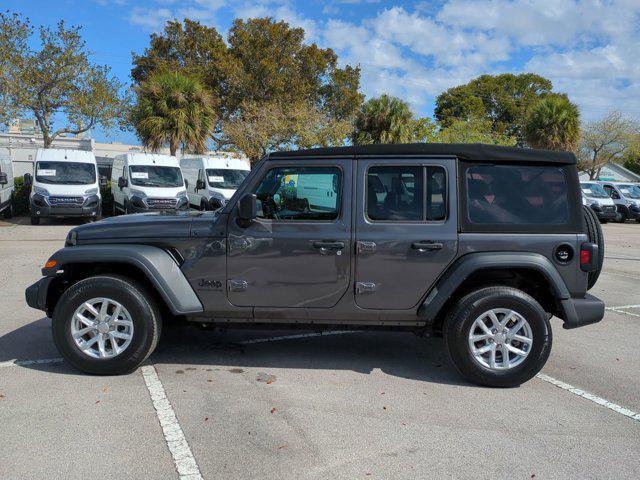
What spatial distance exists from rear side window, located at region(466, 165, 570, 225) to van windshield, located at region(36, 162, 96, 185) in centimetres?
1547

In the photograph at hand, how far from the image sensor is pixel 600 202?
24.2 metres

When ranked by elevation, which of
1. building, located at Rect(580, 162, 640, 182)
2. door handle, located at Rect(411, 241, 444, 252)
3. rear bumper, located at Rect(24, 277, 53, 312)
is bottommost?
rear bumper, located at Rect(24, 277, 53, 312)

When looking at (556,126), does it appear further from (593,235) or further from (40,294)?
(40,294)

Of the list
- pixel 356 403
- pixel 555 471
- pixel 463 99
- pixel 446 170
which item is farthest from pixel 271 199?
pixel 463 99

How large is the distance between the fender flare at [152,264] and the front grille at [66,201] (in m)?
13.2

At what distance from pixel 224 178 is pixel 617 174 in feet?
175

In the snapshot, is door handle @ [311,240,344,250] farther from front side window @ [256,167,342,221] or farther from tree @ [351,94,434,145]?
tree @ [351,94,434,145]

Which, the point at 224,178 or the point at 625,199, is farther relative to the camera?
the point at 625,199

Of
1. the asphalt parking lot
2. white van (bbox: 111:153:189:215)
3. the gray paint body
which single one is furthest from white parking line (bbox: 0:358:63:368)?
white van (bbox: 111:153:189:215)

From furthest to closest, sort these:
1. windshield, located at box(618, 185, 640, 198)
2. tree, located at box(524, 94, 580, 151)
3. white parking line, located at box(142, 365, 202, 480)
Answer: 1. tree, located at box(524, 94, 580, 151)
2. windshield, located at box(618, 185, 640, 198)
3. white parking line, located at box(142, 365, 202, 480)

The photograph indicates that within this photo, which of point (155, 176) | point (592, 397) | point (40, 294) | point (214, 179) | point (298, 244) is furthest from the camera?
point (214, 179)

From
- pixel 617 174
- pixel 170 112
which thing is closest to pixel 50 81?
pixel 170 112

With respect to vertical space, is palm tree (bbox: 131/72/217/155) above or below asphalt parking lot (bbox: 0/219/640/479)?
above

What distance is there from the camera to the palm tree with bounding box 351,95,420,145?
30109mm
